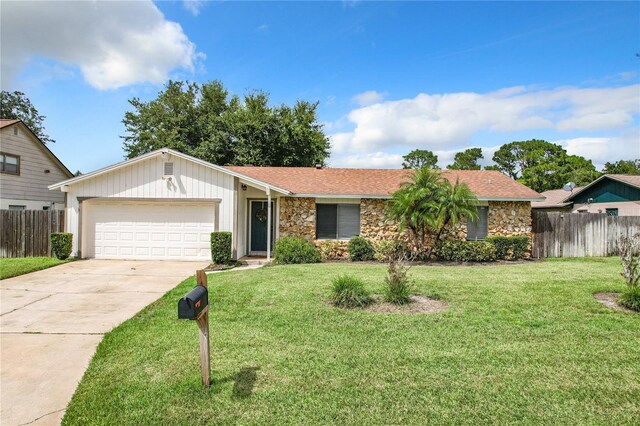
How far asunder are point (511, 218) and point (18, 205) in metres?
21.6

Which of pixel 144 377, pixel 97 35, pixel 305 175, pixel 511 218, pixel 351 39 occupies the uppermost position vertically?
pixel 351 39

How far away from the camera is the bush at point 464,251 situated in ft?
43.9

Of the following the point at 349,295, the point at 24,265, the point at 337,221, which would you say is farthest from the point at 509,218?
the point at 24,265

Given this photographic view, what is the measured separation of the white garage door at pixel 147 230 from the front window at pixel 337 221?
13.5 ft

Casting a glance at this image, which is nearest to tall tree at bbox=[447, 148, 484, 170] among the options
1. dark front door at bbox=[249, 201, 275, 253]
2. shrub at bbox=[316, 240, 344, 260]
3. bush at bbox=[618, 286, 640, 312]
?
shrub at bbox=[316, 240, 344, 260]

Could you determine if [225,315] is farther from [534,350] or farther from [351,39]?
[351,39]

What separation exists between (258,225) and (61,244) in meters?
6.93

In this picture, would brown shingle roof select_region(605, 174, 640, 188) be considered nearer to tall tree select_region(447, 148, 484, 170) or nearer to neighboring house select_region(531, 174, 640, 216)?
neighboring house select_region(531, 174, 640, 216)

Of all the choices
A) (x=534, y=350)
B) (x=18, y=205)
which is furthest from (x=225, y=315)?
(x=18, y=205)

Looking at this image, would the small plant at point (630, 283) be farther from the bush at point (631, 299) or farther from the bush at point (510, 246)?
the bush at point (510, 246)

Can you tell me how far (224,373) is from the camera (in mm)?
3904

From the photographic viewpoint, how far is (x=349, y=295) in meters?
6.46

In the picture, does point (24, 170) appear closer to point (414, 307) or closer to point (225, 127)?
point (225, 127)

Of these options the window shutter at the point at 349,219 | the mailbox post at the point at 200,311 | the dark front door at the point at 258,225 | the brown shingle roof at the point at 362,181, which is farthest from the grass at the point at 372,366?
the dark front door at the point at 258,225
